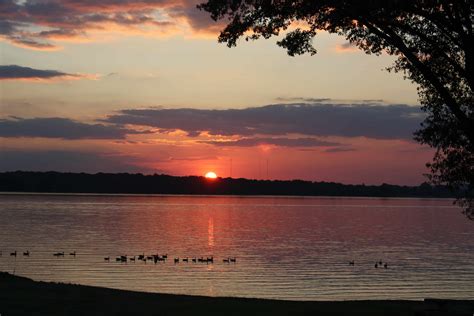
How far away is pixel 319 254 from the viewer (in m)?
91.8

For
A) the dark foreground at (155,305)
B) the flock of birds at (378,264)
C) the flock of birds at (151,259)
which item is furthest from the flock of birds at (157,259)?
the dark foreground at (155,305)

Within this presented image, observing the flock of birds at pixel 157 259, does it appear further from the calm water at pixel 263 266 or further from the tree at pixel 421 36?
the tree at pixel 421 36

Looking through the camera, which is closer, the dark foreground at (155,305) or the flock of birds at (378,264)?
the dark foreground at (155,305)

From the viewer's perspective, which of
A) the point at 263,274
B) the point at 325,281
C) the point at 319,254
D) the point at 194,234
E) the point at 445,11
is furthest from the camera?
the point at 194,234

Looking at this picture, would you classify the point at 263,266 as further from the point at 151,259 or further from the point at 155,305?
the point at 155,305

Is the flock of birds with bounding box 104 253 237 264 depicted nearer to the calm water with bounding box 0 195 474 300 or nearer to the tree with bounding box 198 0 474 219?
the calm water with bounding box 0 195 474 300

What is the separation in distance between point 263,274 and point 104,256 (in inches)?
1013

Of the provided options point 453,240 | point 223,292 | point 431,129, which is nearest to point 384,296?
point 223,292

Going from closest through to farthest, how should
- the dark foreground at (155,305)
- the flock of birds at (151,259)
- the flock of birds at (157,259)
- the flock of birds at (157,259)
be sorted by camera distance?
the dark foreground at (155,305) < the flock of birds at (157,259) < the flock of birds at (157,259) < the flock of birds at (151,259)

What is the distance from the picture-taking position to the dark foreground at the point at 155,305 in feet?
60.7

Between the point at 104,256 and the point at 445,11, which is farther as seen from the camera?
the point at 104,256

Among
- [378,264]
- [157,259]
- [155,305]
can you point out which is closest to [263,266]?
[157,259]

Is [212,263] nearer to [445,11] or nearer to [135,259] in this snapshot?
[135,259]

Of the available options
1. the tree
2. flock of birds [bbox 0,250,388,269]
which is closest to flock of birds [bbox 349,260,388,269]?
flock of birds [bbox 0,250,388,269]
